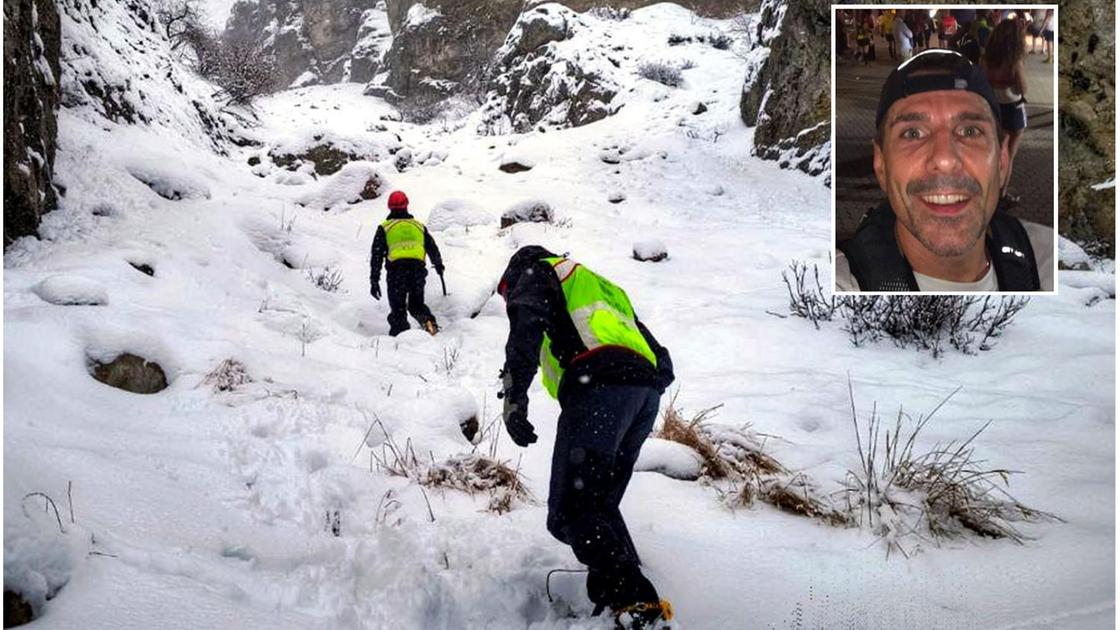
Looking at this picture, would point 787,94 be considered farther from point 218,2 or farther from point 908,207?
point 218,2

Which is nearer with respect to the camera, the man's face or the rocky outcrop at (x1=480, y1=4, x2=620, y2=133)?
the man's face

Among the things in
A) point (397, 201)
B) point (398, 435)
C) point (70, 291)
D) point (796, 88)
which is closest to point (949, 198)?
point (398, 435)

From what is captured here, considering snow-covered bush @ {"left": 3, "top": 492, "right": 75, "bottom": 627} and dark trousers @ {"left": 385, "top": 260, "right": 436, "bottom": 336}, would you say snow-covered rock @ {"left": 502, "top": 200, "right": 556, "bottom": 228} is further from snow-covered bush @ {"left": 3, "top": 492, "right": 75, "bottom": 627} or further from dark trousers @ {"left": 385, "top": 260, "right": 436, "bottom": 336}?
snow-covered bush @ {"left": 3, "top": 492, "right": 75, "bottom": 627}

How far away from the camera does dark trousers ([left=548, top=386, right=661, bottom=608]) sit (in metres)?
1.88

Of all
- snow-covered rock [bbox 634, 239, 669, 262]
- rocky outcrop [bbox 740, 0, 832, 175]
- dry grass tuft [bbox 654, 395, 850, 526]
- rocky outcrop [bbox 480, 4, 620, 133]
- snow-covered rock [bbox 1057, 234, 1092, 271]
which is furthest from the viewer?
rocky outcrop [bbox 480, 4, 620, 133]

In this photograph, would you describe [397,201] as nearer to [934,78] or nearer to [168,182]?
[168,182]

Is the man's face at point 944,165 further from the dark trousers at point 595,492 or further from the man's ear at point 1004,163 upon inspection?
the dark trousers at point 595,492

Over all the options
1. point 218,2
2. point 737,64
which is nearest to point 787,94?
point 737,64

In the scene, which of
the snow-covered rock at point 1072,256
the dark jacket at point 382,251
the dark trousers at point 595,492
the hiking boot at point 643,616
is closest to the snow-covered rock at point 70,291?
the dark jacket at point 382,251

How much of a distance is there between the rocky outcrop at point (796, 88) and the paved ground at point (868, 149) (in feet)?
18.3

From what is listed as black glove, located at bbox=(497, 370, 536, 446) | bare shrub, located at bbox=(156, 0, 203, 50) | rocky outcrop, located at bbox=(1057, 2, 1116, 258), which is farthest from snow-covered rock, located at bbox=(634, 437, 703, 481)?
bare shrub, located at bbox=(156, 0, 203, 50)

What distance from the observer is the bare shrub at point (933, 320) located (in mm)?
3793

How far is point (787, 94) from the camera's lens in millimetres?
9539

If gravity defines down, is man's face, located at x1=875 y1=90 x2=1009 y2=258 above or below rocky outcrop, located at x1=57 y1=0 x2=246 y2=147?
below
